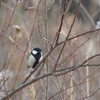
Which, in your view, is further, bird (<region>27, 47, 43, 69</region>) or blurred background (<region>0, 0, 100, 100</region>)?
bird (<region>27, 47, 43, 69</region>)

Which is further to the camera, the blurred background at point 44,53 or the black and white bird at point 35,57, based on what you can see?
the black and white bird at point 35,57

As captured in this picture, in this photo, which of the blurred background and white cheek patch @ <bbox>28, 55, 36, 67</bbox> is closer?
the blurred background

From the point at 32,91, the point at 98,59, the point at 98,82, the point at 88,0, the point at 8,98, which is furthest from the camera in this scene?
the point at 88,0

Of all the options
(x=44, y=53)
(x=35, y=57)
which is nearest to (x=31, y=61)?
(x=35, y=57)

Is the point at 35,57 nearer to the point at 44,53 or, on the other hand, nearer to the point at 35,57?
the point at 35,57

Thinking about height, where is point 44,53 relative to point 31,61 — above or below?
above

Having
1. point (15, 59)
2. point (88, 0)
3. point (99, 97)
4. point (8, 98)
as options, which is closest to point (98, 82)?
point (99, 97)

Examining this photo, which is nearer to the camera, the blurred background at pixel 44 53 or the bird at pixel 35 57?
the blurred background at pixel 44 53

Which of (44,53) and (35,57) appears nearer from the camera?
(35,57)

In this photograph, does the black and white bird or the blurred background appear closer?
the blurred background

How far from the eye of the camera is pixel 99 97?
5.07 metres

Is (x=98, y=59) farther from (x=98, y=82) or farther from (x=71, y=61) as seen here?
(x=71, y=61)

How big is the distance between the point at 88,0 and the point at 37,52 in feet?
29.3

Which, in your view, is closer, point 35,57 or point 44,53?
point 35,57
